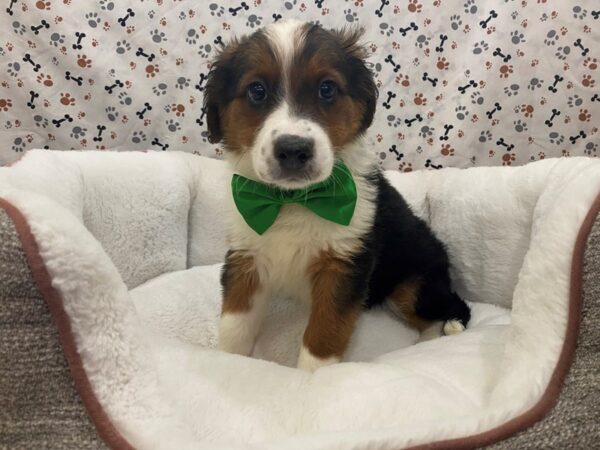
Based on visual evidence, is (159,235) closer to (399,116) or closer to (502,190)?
(399,116)

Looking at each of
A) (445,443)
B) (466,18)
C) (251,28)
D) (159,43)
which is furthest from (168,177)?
(445,443)

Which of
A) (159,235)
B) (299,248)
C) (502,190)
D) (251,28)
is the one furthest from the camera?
(251,28)

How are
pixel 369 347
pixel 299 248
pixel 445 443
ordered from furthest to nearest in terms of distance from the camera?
pixel 369 347, pixel 299 248, pixel 445 443

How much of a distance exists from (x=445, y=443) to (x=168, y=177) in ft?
7.44

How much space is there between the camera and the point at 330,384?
6.01 feet

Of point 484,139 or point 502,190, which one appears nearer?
point 502,190

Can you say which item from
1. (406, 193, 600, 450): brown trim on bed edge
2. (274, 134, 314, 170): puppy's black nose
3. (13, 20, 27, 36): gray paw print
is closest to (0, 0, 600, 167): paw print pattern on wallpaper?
(13, 20, 27, 36): gray paw print

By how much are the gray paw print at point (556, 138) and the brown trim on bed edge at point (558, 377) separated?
72.8 inches

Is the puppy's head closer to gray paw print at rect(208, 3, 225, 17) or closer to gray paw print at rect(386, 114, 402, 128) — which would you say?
gray paw print at rect(208, 3, 225, 17)

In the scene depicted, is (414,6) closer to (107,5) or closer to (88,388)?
(107,5)

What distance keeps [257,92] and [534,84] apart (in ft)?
6.72

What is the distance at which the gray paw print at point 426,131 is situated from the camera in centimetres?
352

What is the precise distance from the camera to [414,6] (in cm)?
330

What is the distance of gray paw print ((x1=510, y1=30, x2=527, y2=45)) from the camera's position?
129 inches
